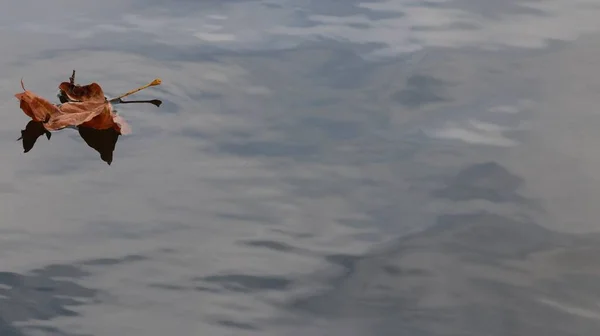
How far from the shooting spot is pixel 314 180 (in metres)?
2.05

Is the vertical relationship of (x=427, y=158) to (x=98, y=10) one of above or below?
below

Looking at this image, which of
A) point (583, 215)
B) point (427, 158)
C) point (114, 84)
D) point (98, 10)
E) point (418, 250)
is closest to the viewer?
point (418, 250)

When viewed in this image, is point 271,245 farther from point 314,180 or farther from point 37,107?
point 37,107

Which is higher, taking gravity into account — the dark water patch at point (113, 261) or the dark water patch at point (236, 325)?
the dark water patch at point (113, 261)

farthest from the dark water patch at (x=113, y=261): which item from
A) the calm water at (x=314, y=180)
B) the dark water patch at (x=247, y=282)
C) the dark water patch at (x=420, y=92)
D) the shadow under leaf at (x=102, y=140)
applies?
the dark water patch at (x=420, y=92)

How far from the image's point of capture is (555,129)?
2281 mm

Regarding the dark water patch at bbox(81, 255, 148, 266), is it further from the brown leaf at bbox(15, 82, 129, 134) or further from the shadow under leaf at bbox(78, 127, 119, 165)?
the brown leaf at bbox(15, 82, 129, 134)

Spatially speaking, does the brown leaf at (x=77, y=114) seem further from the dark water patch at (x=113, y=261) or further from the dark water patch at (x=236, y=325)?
the dark water patch at (x=236, y=325)

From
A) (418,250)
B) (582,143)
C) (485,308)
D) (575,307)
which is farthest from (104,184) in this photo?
(582,143)

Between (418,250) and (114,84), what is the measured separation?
1.35m

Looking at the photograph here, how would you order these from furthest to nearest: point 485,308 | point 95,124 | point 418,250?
1. point 95,124
2. point 418,250
3. point 485,308

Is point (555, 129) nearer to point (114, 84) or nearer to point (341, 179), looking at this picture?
point (341, 179)

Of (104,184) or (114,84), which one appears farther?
(114,84)

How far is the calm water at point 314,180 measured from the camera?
158 centimetres
